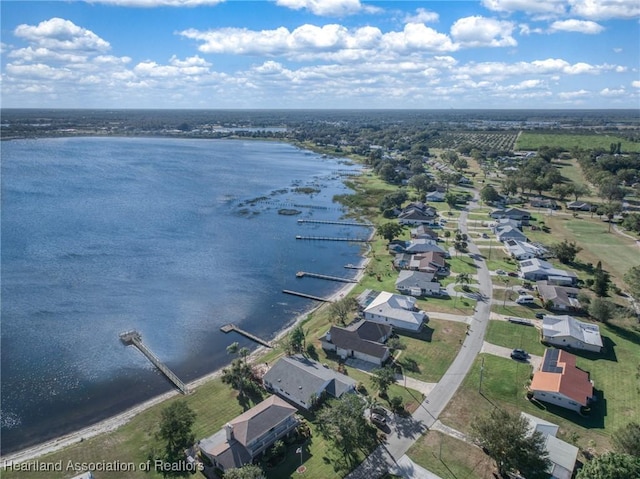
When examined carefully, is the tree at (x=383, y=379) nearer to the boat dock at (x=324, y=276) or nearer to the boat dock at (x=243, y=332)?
the boat dock at (x=243, y=332)

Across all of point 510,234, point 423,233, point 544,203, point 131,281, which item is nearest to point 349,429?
point 131,281

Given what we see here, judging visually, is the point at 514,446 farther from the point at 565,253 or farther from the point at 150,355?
the point at 565,253

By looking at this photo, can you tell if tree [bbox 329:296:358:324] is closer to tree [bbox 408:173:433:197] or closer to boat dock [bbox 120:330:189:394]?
boat dock [bbox 120:330:189:394]

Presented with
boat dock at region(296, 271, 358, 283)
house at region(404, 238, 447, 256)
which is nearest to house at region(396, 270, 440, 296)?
boat dock at region(296, 271, 358, 283)

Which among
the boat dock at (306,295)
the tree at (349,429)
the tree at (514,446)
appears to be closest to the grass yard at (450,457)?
the tree at (514,446)

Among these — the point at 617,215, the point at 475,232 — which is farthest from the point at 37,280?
the point at 617,215

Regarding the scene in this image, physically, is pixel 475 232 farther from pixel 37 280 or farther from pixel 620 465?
pixel 37 280

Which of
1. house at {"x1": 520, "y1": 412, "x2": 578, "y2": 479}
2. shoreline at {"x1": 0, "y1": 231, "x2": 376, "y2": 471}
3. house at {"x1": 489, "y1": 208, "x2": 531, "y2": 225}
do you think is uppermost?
house at {"x1": 489, "y1": 208, "x2": 531, "y2": 225}
